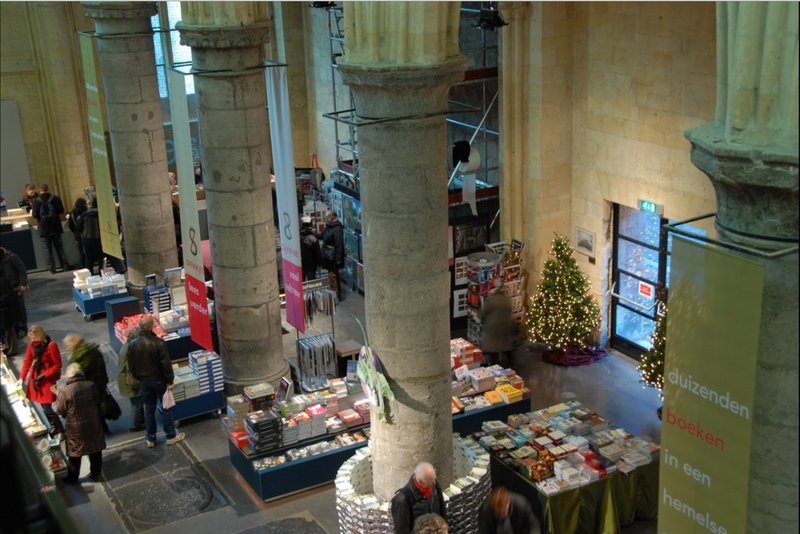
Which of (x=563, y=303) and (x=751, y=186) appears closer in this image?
(x=751, y=186)

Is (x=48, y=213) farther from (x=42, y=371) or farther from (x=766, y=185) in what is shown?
(x=766, y=185)

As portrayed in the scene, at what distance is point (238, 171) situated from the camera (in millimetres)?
11805

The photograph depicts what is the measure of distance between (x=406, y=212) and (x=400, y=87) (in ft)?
3.26

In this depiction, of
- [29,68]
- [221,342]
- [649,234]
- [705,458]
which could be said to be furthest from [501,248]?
[29,68]

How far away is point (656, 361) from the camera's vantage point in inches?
460

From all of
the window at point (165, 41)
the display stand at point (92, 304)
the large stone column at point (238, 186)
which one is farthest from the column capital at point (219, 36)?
the window at point (165, 41)

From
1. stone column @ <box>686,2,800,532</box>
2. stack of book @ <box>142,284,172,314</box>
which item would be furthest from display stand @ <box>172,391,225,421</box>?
stone column @ <box>686,2,800,532</box>

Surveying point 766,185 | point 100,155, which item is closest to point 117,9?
A: point 100,155

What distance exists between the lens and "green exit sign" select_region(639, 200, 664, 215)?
41.2 feet

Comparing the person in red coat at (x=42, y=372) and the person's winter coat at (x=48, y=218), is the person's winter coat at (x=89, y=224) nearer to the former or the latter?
the person's winter coat at (x=48, y=218)

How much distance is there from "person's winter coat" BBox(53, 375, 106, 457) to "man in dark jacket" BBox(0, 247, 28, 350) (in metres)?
4.42

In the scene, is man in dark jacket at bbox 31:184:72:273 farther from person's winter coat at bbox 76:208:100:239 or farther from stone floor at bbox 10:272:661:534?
stone floor at bbox 10:272:661:534

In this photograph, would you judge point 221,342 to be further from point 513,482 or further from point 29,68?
point 29,68

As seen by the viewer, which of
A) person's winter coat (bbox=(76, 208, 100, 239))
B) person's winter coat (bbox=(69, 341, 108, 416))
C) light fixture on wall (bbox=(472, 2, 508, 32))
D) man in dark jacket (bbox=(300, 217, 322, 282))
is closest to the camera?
person's winter coat (bbox=(69, 341, 108, 416))
